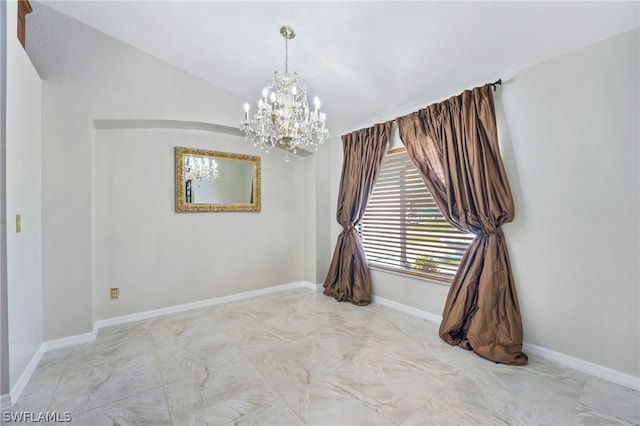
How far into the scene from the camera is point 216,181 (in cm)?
387

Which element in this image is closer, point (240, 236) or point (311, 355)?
point (311, 355)

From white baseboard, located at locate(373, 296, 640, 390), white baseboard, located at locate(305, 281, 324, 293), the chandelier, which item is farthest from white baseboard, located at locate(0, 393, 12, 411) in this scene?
white baseboard, located at locate(373, 296, 640, 390)

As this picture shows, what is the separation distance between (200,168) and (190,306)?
72.9 inches

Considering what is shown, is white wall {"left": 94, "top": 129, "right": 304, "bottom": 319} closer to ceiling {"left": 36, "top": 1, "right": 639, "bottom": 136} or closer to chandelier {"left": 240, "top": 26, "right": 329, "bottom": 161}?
ceiling {"left": 36, "top": 1, "right": 639, "bottom": 136}

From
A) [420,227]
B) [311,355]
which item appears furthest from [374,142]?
[311,355]

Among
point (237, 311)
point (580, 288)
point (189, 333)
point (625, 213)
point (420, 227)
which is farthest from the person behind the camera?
point (237, 311)

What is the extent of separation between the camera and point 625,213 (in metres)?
2.00

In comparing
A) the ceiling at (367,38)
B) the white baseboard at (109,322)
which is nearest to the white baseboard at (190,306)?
the white baseboard at (109,322)

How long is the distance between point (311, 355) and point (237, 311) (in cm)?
149

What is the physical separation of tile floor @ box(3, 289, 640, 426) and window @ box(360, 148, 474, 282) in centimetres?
76

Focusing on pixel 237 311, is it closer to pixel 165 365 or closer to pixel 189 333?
pixel 189 333

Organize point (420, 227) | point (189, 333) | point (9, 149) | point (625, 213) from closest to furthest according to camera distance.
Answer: point (9, 149) → point (625, 213) → point (189, 333) → point (420, 227)

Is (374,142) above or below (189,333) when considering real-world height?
above

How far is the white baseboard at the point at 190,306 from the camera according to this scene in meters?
3.19
